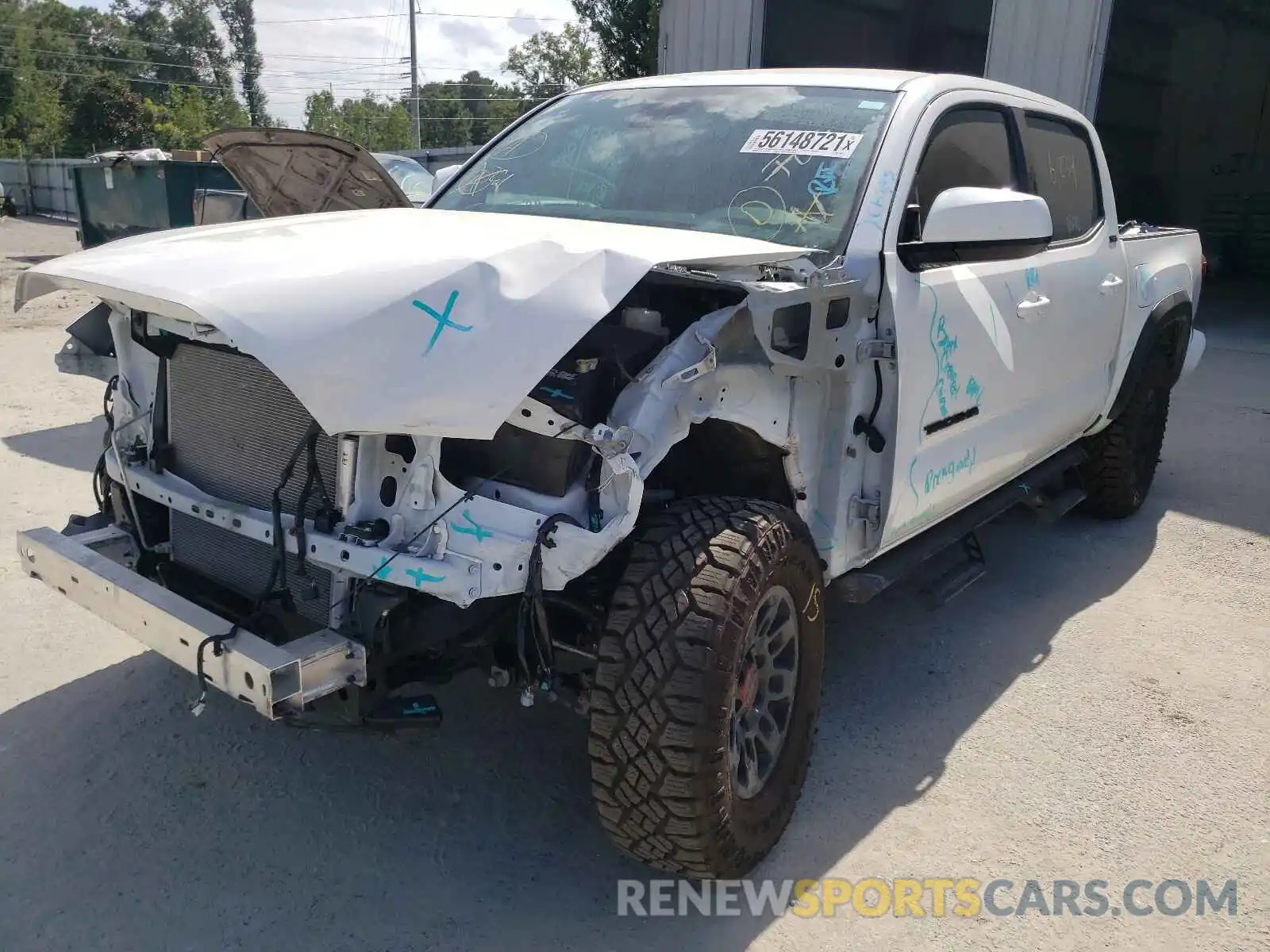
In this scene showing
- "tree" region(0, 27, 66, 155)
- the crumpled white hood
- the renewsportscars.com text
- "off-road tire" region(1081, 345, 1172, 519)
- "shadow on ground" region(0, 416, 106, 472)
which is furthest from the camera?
"tree" region(0, 27, 66, 155)

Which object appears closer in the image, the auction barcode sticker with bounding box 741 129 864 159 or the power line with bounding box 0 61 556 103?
the auction barcode sticker with bounding box 741 129 864 159

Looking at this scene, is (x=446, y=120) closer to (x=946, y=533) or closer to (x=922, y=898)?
(x=946, y=533)

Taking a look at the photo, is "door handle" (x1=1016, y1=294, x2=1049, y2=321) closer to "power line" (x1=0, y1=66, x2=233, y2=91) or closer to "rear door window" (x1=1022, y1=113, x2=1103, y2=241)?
"rear door window" (x1=1022, y1=113, x2=1103, y2=241)

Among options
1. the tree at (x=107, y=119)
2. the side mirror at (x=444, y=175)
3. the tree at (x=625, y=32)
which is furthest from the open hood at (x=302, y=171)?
the tree at (x=107, y=119)

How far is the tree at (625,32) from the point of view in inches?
1027

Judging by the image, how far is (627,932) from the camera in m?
2.51

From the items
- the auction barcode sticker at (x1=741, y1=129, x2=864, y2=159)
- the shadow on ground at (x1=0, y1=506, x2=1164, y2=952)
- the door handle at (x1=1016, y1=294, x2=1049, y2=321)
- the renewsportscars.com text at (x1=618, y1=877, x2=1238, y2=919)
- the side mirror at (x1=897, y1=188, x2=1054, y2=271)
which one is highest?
the auction barcode sticker at (x1=741, y1=129, x2=864, y2=159)

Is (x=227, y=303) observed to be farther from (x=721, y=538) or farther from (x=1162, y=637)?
(x=1162, y=637)

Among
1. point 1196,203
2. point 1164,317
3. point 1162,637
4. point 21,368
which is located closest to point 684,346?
point 1162,637

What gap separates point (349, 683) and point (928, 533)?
2.23 m

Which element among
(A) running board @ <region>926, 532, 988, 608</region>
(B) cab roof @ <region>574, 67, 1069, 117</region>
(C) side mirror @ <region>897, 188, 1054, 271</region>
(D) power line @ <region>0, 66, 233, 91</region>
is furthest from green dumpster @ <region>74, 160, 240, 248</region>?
(D) power line @ <region>0, 66, 233, 91</region>

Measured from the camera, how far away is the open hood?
5.05 meters

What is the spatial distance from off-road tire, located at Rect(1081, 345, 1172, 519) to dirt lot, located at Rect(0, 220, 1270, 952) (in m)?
0.94

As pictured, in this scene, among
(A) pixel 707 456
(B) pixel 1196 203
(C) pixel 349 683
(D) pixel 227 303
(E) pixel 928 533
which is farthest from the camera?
(B) pixel 1196 203
